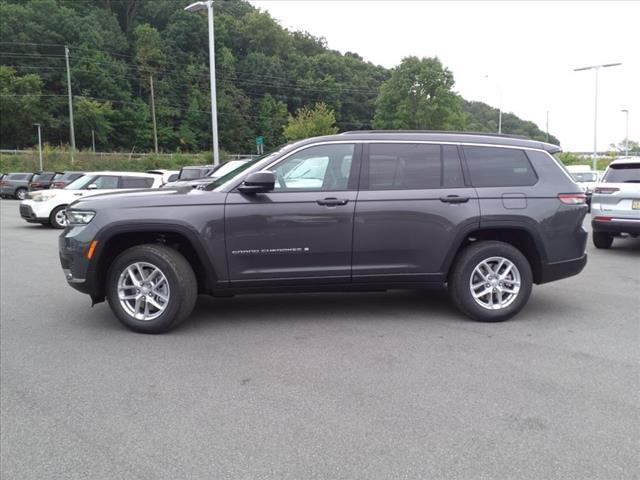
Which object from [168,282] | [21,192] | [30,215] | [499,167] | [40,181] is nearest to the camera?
[168,282]

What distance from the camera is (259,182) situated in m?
4.94

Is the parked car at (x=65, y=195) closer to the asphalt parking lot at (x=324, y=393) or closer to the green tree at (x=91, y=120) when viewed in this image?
the asphalt parking lot at (x=324, y=393)

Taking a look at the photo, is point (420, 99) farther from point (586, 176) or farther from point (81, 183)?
point (81, 183)

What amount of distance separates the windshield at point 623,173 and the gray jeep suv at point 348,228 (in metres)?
4.95

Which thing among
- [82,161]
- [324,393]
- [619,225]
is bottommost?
[324,393]

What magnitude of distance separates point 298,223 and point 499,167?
215 centimetres

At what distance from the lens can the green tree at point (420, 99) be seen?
67562 mm

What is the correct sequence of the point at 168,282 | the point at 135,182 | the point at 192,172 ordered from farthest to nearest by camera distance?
the point at 192,172, the point at 135,182, the point at 168,282

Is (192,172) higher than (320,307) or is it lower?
higher

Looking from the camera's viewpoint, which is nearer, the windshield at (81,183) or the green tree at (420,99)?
the windshield at (81,183)

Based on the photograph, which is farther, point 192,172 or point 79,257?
point 192,172

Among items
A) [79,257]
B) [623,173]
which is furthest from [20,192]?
[623,173]

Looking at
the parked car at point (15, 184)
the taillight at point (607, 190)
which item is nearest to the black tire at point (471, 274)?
the taillight at point (607, 190)

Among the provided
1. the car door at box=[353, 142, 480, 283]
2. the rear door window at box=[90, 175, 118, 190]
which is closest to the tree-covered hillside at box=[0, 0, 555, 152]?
the rear door window at box=[90, 175, 118, 190]
